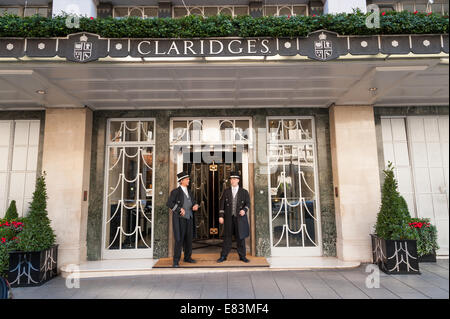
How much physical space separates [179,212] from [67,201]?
2.69 meters

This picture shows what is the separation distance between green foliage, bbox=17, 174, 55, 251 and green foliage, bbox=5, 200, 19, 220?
1.16 meters

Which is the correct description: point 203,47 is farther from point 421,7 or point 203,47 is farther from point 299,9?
point 421,7

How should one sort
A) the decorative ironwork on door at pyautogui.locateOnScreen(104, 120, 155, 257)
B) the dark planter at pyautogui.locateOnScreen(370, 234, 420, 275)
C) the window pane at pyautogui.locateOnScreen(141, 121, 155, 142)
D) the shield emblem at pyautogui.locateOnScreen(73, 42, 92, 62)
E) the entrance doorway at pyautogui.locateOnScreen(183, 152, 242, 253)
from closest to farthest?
the shield emblem at pyautogui.locateOnScreen(73, 42, 92, 62) < the dark planter at pyautogui.locateOnScreen(370, 234, 420, 275) < the decorative ironwork on door at pyautogui.locateOnScreen(104, 120, 155, 257) < the window pane at pyautogui.locateOnScreen(141, 121, 155, 142) < the entrance doorway at pyautogui.locateOnScreen(183, 152, 242, 253)

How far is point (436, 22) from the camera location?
459cm

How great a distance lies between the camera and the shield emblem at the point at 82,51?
4512 mm

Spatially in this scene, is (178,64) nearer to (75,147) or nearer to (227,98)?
(227,98)

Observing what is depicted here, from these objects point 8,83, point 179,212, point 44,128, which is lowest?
point 179,212

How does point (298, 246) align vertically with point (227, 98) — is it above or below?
below

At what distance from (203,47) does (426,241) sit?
6404 mm

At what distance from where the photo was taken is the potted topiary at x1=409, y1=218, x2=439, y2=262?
20.6ft

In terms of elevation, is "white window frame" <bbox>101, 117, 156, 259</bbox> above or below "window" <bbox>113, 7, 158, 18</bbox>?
below

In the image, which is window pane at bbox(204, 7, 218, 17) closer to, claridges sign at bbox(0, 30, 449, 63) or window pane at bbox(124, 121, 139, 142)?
claridges sign at bbox(0, 30, 449, 63)

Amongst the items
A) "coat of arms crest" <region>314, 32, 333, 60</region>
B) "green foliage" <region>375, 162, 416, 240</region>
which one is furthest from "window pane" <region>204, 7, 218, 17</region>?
"green foliage" <region>375, 162, 416, 240</region>
